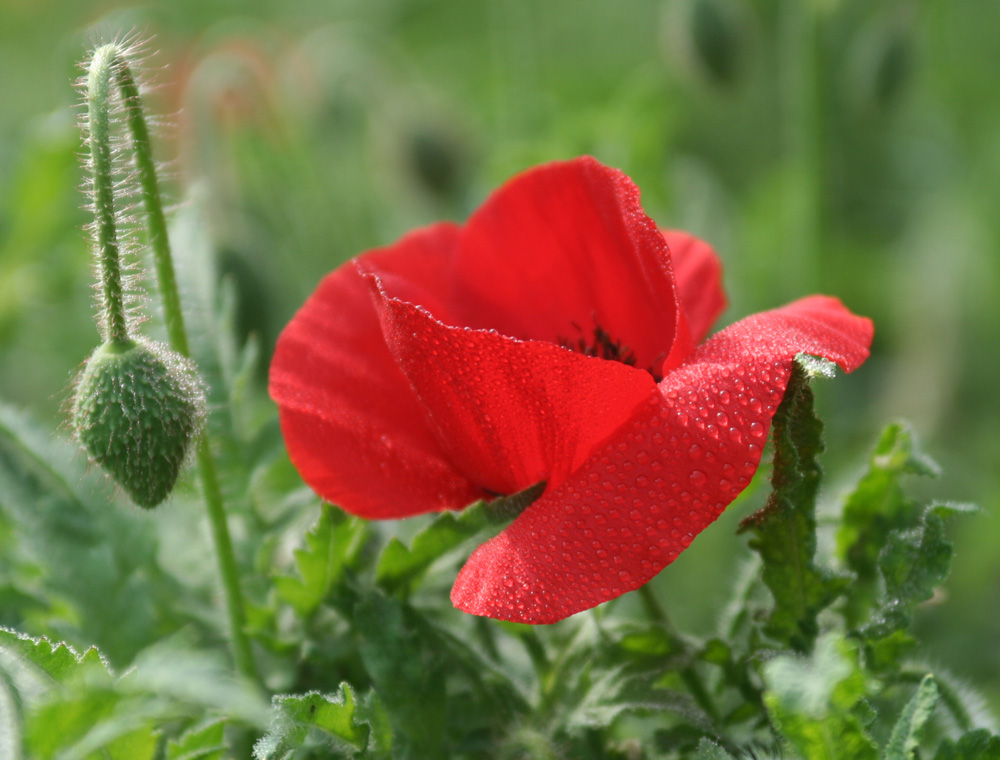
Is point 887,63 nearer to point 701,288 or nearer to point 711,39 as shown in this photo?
point 711,39

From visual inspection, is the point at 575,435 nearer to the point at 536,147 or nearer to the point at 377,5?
the point at 536,147

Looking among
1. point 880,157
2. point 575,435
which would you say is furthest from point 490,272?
point 880,157

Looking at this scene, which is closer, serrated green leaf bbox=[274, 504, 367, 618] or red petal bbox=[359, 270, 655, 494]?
red petal bbox=[359, 270, 655, 494]

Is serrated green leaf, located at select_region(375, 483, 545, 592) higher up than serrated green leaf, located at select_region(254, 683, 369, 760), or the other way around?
serrated green leaf, located at select_region(375, 483, 545, 592)

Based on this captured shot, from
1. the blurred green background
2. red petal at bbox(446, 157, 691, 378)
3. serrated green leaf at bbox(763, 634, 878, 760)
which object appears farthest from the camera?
the blurred green background

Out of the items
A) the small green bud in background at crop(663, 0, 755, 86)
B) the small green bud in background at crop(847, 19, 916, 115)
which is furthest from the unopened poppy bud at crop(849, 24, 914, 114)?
the small green bud in background at crop(663, 0, 755, 86)

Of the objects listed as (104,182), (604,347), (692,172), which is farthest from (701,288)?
(692,172)

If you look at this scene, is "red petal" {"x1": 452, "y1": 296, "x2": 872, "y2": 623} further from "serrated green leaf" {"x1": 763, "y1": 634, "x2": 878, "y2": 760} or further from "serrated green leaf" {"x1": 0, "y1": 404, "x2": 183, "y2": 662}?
"serrated green leaf" {"x1": 0, "y1": 404, "x2": 183, "y2": 662}
